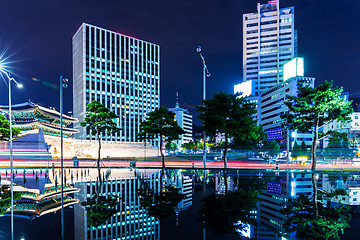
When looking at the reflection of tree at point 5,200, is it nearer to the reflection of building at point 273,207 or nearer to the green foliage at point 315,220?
the reflection of building at point 273,207

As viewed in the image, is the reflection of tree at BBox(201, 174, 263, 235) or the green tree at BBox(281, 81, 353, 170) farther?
the green tree at BBox(281, 81, 353, 170)

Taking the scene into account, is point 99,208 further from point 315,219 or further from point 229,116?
point 229,116

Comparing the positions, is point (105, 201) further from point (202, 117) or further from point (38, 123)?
point (38, 123)

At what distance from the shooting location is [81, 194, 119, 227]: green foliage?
855 cm

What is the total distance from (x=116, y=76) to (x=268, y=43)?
9272cm

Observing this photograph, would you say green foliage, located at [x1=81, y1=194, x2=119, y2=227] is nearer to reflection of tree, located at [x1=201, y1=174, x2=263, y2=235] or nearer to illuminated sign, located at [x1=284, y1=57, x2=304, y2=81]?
reflection of tree, located at [x1=201, y1=174, x2=263, y2=235]

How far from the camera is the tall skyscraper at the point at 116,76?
112188 mm

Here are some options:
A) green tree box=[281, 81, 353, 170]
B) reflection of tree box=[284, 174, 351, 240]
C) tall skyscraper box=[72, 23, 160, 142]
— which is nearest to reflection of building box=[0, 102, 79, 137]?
tall skyscraper box=[72, 23, 160, 142]

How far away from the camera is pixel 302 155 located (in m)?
33.2

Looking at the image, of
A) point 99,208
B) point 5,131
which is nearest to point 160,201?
point 99,208

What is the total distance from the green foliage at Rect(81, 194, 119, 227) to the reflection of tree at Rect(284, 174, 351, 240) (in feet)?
22.0

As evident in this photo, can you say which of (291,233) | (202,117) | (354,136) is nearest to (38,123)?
(202,117)

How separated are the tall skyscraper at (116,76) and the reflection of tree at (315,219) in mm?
104165

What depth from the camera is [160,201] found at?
A: 11500mm
